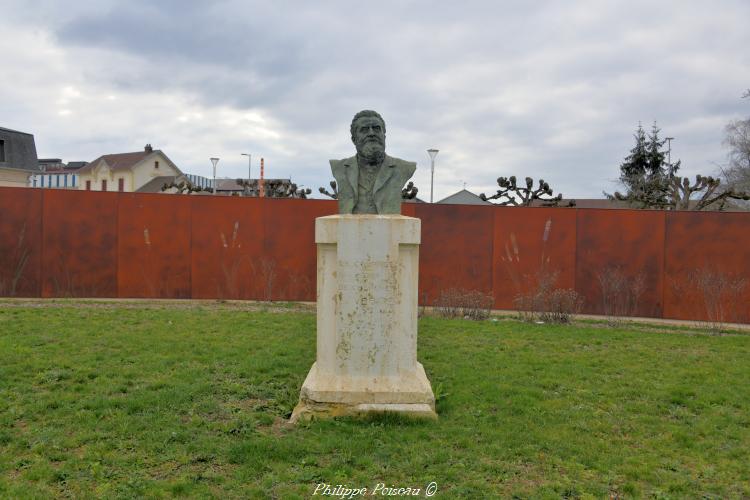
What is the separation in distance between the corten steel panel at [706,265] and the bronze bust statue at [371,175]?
8187 mm

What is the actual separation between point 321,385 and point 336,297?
78 cm

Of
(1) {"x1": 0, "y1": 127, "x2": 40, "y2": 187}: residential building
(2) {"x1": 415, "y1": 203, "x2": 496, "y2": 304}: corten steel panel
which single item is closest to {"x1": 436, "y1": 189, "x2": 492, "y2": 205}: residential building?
(1) {"x1": 0, "y1": 127, "x2": 40, "y2": 187}: residential building

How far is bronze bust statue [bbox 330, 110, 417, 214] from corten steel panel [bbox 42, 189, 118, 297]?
8376mm

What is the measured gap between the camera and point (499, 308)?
12.1 metres

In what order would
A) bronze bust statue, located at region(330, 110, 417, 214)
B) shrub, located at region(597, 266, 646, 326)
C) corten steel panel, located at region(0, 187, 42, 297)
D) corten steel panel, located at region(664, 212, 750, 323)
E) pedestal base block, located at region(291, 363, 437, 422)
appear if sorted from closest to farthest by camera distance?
pedestal base block, located at region(291, 363, 437, 422) < bronze bust statue, located at region(330, 110, 417, 214) < corten steel panel, located at region(664, 212, 750, 323) < shrub, located at region(597, 266, 646, 326) < corten steel panel, located at region(0, 187, 42, 297)

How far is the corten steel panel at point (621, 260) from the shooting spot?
11.6 metres

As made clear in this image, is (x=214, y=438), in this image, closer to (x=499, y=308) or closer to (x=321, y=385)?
(x=321, y=385)

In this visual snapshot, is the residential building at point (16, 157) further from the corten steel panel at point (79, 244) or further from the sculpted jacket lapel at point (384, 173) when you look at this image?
the sculpted jacket lapel at point (384, 173)

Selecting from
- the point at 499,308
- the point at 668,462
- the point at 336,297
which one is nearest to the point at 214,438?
the point at 336,297

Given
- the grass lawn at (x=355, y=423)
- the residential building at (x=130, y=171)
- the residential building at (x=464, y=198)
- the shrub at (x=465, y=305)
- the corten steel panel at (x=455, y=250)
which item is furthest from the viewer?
the residential building at (x=130, y=171)

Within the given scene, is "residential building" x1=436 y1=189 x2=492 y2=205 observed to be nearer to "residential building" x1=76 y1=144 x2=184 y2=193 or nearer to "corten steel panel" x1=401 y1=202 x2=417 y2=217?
"residential building" x1=76 y1=144 x2=184 y2=193

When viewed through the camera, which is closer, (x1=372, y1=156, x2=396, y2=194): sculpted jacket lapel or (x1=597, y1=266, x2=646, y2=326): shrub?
(x1=372, y1=156, x2=396, y2=194): sculpted jacket lapel

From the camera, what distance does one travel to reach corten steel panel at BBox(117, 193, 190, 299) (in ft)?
40.1


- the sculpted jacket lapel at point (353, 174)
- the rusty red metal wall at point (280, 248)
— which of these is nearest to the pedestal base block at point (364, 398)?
the sculpted jacket lapel at point (353, 174)
